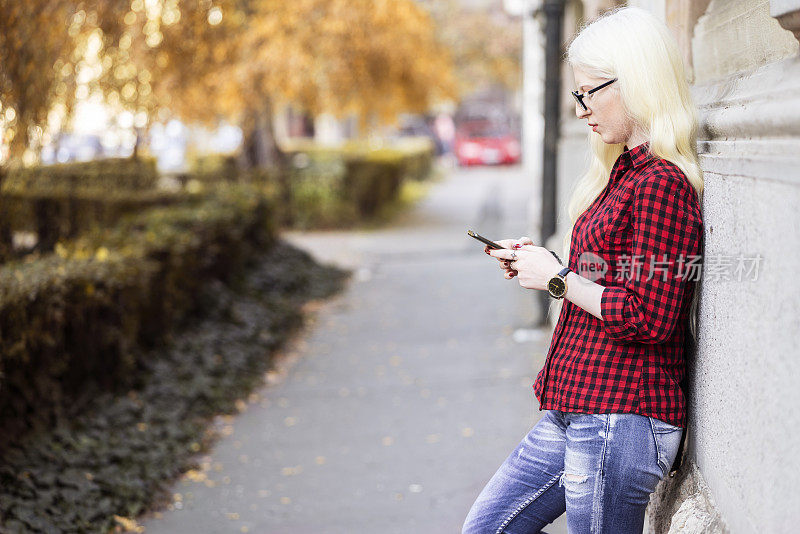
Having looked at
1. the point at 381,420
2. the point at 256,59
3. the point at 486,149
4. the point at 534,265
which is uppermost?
the point at 256,59

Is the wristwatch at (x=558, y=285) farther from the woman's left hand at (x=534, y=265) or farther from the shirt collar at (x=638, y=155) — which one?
the shirt collar at (x=638, y=155)

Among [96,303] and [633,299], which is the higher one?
[633,299]

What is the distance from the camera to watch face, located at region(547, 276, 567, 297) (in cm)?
241

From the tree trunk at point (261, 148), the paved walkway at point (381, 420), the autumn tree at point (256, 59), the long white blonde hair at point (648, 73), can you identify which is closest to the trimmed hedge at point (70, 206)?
the autumn tree at point (256, 59)

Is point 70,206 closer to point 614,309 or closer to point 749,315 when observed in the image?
point 614,309

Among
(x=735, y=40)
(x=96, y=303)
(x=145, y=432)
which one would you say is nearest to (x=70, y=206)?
(x=96, y=303)

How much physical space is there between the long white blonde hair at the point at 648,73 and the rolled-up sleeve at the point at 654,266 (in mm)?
109

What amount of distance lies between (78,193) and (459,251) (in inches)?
229

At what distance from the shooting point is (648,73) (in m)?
2.35

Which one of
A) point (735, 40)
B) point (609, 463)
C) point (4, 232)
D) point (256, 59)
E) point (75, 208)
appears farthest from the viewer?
point (256, 59)

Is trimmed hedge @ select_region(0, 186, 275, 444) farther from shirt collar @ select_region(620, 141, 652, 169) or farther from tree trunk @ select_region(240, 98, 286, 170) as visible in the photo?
tree trunk @ select_region(240, 98, 286, 170)

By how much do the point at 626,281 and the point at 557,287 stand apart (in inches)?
6.9

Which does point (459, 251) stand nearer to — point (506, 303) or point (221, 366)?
point (506, 303)

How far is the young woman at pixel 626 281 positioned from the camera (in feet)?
7.56
